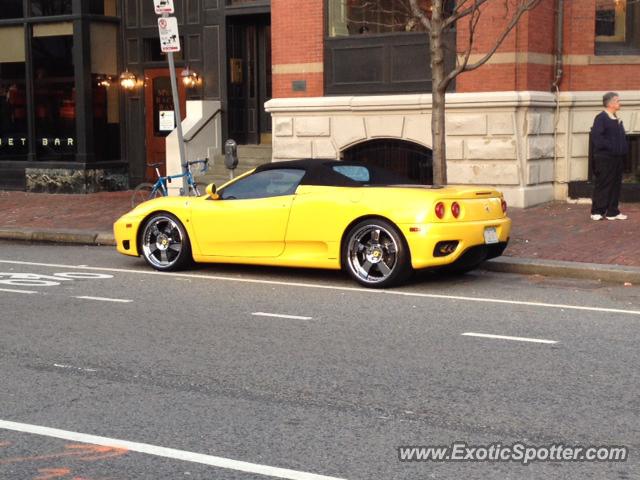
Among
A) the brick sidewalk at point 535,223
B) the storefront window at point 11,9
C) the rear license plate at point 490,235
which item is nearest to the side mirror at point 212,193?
the rear license plate at point 490,235

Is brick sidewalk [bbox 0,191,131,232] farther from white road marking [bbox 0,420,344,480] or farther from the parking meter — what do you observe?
white road marking [bbox 0,420,344,480]

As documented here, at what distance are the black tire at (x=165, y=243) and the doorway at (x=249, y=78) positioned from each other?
29.6 ft

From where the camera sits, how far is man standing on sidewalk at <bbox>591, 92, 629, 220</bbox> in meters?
14.6

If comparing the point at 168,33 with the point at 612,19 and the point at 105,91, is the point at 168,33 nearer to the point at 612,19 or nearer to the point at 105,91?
the point at 105,91

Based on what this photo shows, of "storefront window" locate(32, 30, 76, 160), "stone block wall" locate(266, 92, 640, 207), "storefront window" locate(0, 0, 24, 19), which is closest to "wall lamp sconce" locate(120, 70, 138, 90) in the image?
"storefront window" locate(32, 30, 76, 160)

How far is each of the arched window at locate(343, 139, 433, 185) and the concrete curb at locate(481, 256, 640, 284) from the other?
5979 millimetres

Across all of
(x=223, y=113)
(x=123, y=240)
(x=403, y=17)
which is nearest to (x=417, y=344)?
(x=123, y=240)

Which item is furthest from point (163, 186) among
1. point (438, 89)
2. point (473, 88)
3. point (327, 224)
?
point (327, 224)

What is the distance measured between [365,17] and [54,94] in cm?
744

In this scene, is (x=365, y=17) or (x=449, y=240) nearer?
(x=449, y=240)

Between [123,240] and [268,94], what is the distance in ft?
31.2

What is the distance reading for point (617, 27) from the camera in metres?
17.4

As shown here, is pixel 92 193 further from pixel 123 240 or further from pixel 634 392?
pixel 634 392

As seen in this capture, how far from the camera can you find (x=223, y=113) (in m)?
20.6
